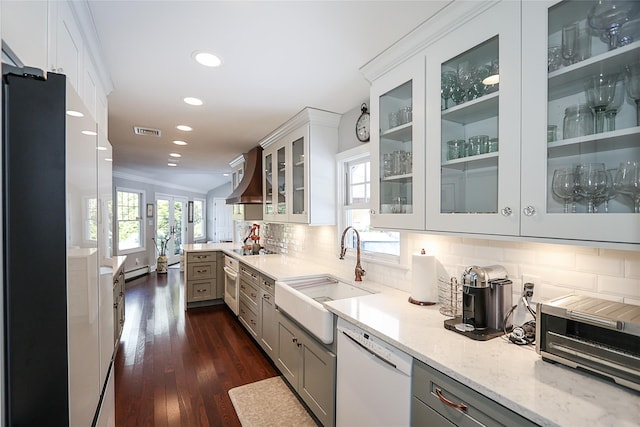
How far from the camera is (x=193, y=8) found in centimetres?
142

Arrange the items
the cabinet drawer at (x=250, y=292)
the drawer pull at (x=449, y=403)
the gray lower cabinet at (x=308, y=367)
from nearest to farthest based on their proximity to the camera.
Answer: the drawer pull at (x=449, y=403) → the gray lower cabinet at (x=308, y=367) → the cabinet drawer at (x=250, y=292)

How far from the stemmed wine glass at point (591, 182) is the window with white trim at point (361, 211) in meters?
1.34

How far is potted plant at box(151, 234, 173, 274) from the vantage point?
24.2 feet

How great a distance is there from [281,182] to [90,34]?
217 centimetres

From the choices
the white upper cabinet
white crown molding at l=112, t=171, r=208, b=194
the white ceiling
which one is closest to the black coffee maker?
the white ceiling

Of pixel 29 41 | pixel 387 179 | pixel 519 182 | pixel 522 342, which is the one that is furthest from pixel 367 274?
pixel 29 41

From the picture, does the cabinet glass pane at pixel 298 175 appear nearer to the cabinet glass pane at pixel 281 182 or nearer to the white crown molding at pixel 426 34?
the cabinet glass pane at pixel 281 182

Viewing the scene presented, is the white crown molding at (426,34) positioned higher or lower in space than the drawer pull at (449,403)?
higher

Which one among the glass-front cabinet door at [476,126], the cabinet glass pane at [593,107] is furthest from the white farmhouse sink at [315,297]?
the cabinet glass pane at [593,107]

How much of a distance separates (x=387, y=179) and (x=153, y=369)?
2792 millimetres

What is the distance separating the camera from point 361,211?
275cm

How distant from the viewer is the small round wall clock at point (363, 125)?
2.54m

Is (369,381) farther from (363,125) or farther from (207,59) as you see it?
(207,59)

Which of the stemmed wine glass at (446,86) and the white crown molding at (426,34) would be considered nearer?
the white crown molding at (426,34)
